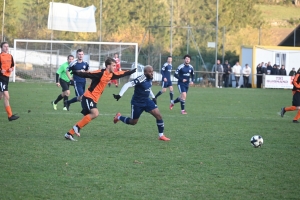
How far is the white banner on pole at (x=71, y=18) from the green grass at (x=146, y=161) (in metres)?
23.1

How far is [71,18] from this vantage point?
38.2m

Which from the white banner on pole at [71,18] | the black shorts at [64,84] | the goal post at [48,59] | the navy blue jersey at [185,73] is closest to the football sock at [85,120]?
the black shorts at [64,84]

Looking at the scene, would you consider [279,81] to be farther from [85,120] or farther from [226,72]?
[85,120]

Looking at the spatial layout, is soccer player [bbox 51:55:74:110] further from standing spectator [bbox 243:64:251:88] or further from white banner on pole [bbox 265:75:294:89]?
white banner on pole [bbox 265:75:294:89]

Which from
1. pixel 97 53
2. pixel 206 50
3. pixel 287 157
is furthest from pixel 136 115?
pixel 206 50

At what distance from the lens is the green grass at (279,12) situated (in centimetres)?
6931

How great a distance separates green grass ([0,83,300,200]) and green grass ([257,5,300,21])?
5597 cm

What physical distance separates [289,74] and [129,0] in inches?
532

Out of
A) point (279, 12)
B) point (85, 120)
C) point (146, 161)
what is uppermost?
point (279, 12)

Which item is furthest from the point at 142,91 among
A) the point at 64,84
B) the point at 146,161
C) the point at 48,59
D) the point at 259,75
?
the point at 259,75

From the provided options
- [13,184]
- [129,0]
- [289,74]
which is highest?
[129,0]

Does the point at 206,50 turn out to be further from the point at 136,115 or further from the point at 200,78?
the point at 136,115

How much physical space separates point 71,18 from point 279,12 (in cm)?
3884

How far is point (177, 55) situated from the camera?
43094mm
